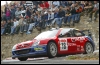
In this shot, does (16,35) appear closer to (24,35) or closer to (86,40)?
(24,35)

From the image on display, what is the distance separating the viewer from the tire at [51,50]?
1402cm

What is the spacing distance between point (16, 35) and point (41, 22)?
347 cm

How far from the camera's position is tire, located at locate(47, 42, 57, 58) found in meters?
14.0

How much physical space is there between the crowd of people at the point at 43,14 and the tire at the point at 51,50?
6505 millimetres

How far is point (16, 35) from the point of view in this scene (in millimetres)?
26750

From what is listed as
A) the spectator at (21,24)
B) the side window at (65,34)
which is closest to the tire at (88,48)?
the side window at (65,34)

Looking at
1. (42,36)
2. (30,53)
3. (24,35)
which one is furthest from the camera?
(24,35)

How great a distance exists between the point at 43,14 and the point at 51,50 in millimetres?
9568

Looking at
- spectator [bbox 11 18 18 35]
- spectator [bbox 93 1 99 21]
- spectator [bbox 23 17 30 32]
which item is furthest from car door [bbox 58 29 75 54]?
spectator [bbox 11 18 18 35]

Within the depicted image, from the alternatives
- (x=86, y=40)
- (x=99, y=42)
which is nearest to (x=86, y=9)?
(x=99, y=42)

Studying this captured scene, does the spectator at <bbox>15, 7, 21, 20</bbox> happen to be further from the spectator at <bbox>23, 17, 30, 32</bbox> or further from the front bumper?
the front bumper

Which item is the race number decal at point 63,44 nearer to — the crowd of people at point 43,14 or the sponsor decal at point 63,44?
the sponsor decal at point 63,44

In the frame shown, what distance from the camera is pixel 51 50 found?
1412 centimetres

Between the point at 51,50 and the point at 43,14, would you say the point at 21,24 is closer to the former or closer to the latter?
the point at 43,14
